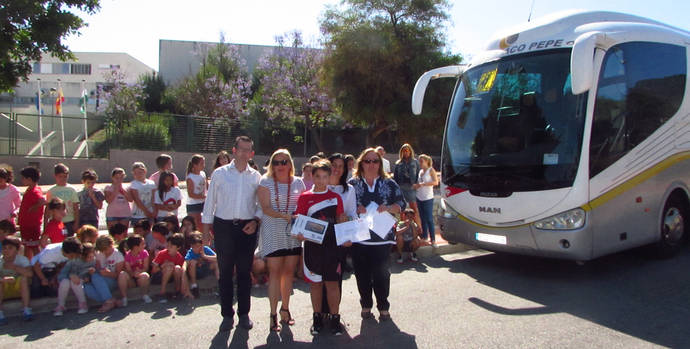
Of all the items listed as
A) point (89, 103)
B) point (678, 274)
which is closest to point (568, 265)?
point (678, 274)

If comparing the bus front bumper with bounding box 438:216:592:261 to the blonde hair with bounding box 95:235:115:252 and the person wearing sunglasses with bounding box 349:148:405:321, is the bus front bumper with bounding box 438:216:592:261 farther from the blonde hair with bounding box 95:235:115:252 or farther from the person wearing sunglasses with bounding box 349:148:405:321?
the blonde hair with bounding box 95:235:115:252

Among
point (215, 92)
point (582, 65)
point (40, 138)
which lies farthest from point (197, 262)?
point (215, 92)

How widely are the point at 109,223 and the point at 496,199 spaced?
5597mm

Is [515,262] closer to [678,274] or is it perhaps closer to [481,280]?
[481,280]

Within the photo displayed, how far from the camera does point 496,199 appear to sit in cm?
673

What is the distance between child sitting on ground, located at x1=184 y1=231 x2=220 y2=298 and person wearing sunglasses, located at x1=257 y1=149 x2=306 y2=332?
1.53 meters

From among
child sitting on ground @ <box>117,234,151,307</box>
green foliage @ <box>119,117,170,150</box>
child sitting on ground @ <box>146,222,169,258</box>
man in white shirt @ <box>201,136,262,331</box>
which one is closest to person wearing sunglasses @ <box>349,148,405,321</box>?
man in white shirt @ <box>201,136,262,331</box>

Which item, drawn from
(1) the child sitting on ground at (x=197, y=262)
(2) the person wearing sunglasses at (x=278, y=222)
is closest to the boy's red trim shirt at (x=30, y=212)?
(1) the child sitting on ground at (x=197, y=262)

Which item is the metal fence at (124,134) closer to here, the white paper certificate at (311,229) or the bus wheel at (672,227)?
the white paper certificate at (311,229)

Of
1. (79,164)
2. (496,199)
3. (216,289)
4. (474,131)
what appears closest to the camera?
(216,289)

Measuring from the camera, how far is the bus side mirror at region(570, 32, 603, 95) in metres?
5.54

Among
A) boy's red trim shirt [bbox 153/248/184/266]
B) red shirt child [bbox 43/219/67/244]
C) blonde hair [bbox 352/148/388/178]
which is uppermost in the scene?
blonde hair [bbox 352/148/388/178]

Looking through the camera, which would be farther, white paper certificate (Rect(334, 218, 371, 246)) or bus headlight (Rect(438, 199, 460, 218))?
bus headlight (Rect(438, 199, 460, 218))

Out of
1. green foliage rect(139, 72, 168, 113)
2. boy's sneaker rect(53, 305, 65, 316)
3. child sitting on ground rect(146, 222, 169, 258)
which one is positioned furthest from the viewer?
green foliage rect(139, 72, 168, 113)
